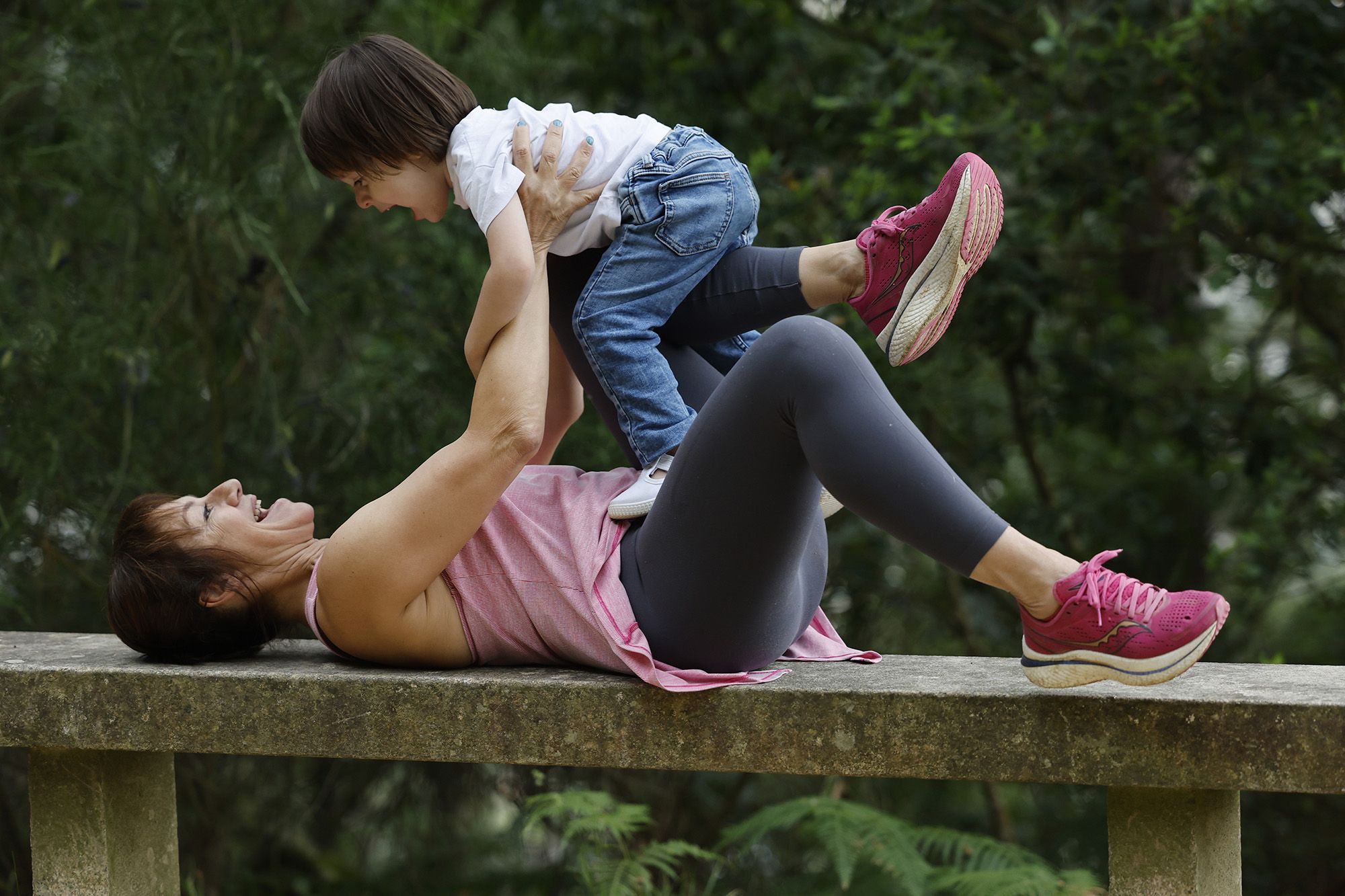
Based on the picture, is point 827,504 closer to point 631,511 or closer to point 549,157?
point 631,511

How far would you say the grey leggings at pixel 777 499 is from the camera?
159 centimetres

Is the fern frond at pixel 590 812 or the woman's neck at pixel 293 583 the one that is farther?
the fern frond at pixel 590 812

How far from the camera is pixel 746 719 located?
1.79 meters

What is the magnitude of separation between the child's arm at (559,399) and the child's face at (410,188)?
37 centimetres

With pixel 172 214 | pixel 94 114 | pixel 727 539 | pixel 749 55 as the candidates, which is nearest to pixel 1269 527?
pixel 749 55

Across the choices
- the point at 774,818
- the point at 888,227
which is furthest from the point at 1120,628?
the point at 774,818

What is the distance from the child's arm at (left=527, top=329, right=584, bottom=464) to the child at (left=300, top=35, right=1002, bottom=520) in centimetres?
24

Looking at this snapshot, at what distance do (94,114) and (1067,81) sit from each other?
8.83 ft

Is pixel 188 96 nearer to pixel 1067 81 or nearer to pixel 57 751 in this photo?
pixel 57 751

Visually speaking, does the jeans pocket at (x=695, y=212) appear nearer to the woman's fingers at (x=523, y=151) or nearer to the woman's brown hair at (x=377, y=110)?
the woman's fingers at (x=523, y=151)

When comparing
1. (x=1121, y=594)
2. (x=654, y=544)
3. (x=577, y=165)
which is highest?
(x=577, y=165)

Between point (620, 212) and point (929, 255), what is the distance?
53 centimetres

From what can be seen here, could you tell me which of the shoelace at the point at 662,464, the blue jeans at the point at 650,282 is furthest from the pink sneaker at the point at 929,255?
the shoelace at the point at 662,464

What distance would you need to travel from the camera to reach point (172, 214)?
129 inches
